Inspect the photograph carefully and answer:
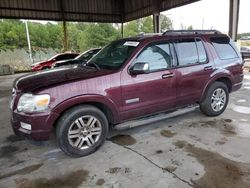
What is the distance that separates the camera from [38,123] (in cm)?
321

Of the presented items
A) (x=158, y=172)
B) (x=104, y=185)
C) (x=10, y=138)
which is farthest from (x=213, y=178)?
(x=10, y=138)

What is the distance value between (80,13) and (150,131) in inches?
593

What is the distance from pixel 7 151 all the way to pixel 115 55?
7.57ft

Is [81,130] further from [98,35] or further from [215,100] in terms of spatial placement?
[98,35]

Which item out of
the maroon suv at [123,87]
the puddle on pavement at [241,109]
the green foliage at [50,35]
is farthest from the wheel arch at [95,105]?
the green foliage at [50,35]

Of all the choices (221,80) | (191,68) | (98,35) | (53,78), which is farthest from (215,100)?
(98,35)

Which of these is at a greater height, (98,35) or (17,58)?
(98,35)

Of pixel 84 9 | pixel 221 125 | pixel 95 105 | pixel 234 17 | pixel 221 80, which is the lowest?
pixel 221 125

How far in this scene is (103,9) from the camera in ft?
60.2

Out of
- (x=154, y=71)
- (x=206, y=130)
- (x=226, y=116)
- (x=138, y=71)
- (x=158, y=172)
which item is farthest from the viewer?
(x=226, y=116)

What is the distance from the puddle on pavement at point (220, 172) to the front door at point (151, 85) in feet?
3.22

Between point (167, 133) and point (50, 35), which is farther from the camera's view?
point (50, 35)

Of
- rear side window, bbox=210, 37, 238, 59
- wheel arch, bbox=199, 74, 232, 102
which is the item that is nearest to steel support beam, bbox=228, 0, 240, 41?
rear side window, bbox=210, 37, 238, 59

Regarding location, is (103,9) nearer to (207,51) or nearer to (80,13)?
(80,13)
